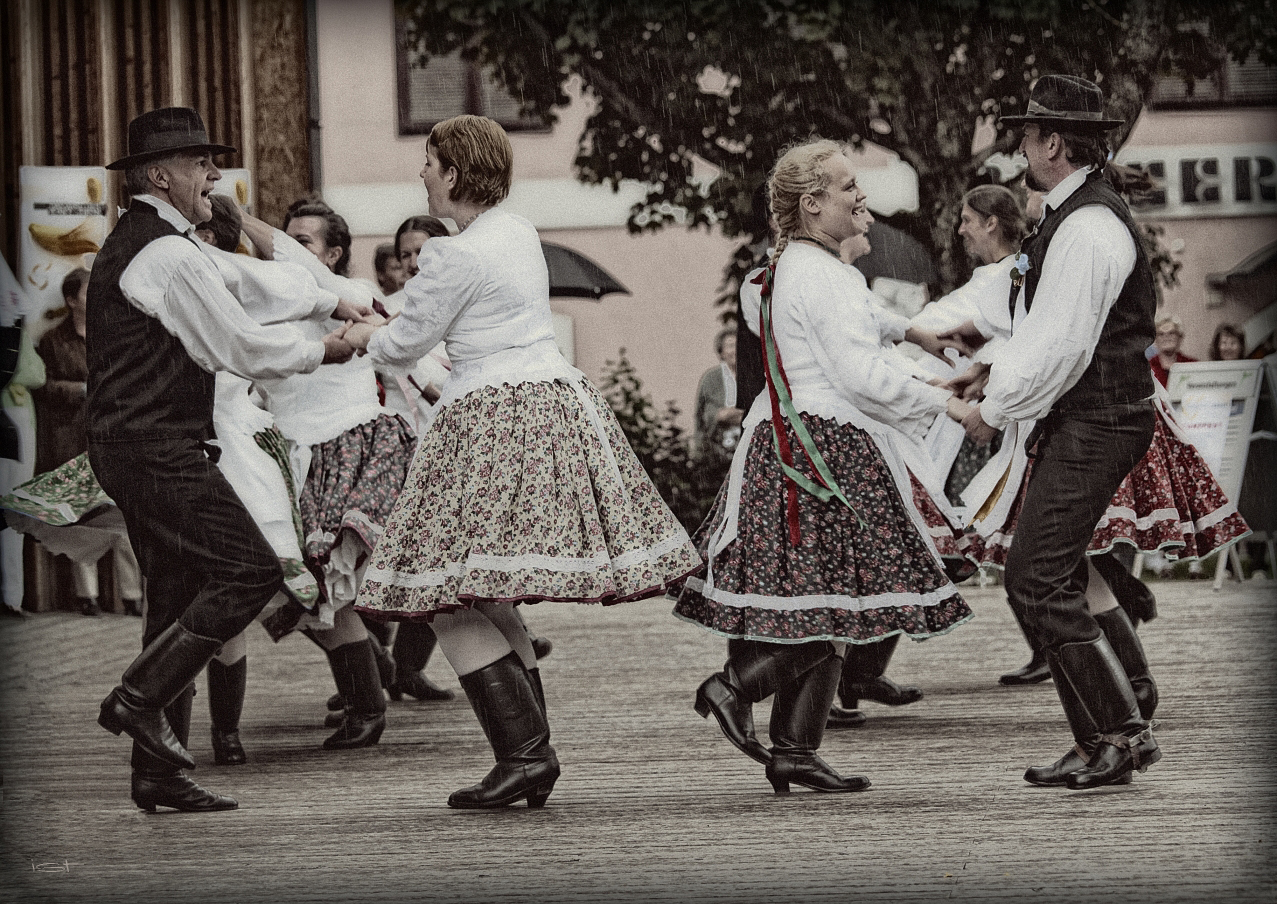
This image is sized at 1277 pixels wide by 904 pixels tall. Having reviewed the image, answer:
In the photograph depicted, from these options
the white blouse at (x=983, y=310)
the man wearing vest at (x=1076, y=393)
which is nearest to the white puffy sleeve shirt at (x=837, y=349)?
the man wearing vest at (x=1076, y=393)

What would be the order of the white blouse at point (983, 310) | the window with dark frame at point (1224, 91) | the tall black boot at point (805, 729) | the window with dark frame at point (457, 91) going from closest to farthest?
the tall black boot at point (805, 729) → the white blouse at point (983, 310) → the window with dark frame at point (457, 91) → the window with dark frame at point (1224, 91)

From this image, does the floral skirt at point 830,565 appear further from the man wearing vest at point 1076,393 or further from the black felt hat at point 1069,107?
the black felt hat at point 1069,107

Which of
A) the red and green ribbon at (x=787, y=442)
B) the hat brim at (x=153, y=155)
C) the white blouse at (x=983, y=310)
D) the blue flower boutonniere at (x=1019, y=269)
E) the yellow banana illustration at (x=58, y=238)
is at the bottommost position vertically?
the red and green ribbon at (x=787, y=442)

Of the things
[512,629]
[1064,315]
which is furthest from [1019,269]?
[512,629]

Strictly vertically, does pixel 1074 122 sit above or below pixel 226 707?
above

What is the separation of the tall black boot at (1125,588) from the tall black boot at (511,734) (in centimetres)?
220

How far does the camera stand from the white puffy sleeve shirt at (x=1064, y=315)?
471 centimetres

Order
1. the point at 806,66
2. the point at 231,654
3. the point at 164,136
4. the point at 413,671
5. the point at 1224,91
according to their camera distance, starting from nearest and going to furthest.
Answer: the point at 164,136 < the point at 231,654 < the point at 413,671 < the point at 806,66 < the point at 1224,91

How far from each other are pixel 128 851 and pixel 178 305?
1405 millimetres

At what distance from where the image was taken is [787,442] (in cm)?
496

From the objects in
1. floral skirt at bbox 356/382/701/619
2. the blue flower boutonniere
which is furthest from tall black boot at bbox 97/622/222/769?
the blue flower boutonniere

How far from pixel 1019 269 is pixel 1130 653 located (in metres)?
1.43

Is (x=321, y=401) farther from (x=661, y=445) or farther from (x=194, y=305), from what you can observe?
(x=661, y=445)

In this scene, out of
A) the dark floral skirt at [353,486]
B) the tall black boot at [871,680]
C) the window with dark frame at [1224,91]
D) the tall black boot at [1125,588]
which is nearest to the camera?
the dark floral skirt at [353,486]
